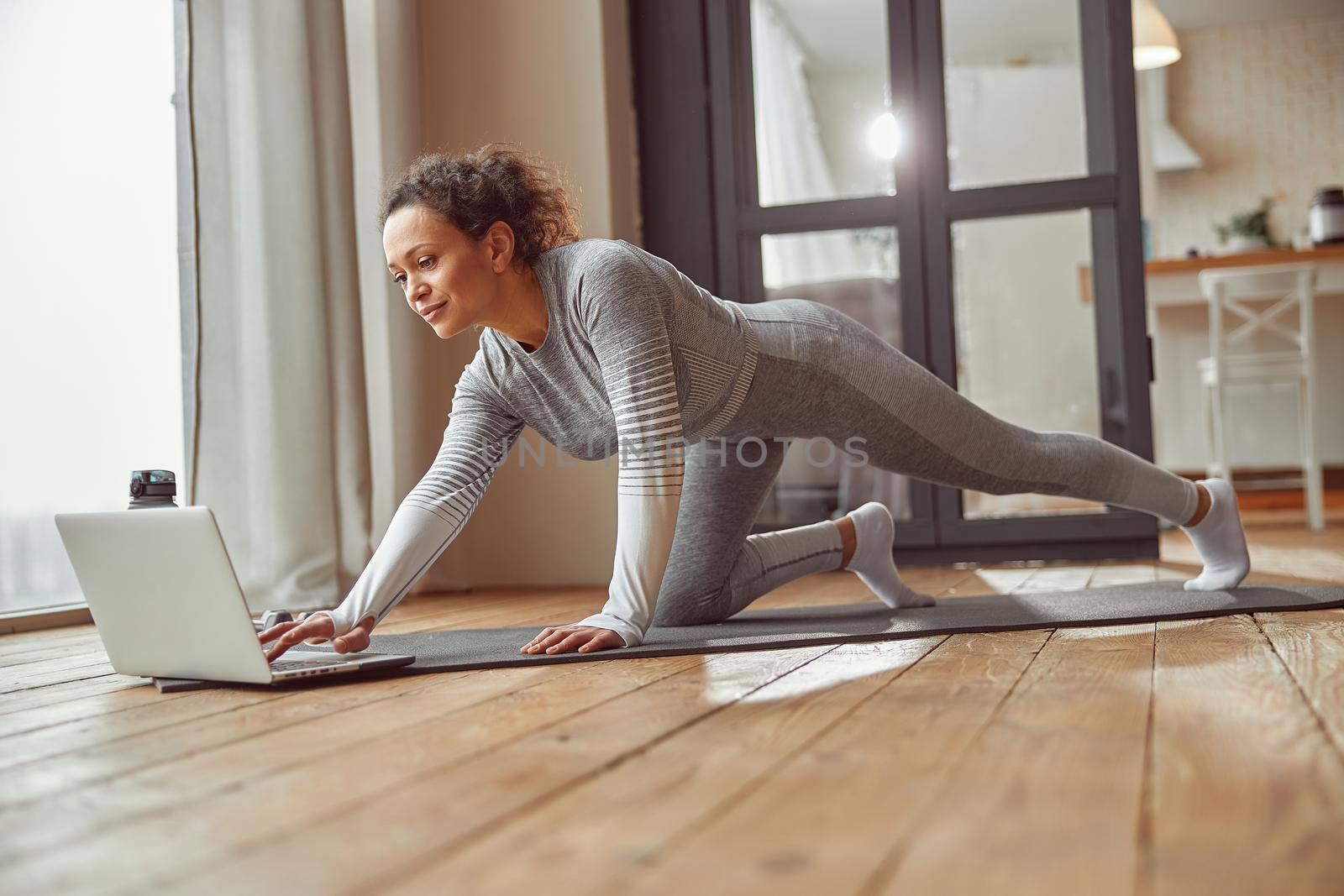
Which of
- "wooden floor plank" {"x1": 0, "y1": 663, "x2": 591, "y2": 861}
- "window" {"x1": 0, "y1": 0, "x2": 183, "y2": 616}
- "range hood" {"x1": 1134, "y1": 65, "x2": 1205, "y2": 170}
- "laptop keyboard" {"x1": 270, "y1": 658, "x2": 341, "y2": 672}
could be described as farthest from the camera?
"range hood" {"x1": 1134, "y1": 65, "x2": 1205, "y2": 170}

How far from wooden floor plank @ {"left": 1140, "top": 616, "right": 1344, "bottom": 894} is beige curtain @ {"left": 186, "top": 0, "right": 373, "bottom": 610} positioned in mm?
2059

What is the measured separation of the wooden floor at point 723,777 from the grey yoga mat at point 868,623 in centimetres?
7

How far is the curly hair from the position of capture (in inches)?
64.9

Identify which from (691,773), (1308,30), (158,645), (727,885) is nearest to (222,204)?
(158,645)

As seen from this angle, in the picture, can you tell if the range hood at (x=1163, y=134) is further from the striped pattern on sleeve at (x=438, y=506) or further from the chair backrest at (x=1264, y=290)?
the striped pattern on sleeve at (x=438, y=506)

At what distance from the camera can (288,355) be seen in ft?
9.37

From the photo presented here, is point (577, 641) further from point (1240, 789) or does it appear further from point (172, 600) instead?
point (1240, 789)

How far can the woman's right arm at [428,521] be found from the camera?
1619mm

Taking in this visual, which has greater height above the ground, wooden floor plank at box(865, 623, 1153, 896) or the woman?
the woman

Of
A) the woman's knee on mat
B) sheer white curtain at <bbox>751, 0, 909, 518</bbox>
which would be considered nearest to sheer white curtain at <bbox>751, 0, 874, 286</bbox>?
sheer white curtain at <bbox>751, 0, 909, 518</bbox>

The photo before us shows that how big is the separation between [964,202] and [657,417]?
83.1 inches

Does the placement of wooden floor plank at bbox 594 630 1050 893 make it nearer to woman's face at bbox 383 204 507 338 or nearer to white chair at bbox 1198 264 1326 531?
woman's face at bbox 383 204 507 338

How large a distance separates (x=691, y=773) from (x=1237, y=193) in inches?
285

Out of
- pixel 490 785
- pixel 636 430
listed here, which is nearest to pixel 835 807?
pixel 490 785
